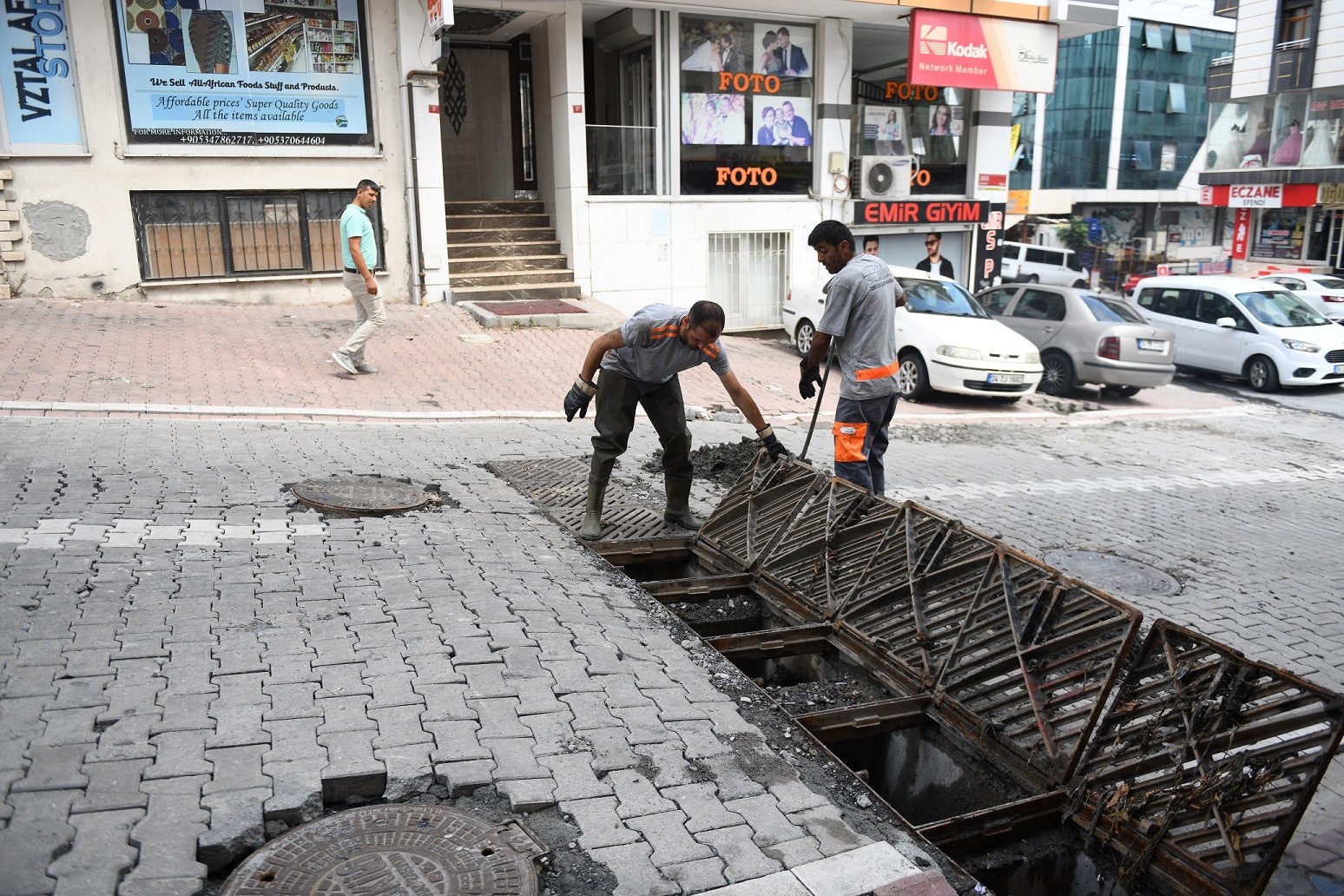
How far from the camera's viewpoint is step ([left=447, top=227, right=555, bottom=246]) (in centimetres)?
1614

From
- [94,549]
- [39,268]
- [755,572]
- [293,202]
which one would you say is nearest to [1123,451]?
[755,572]

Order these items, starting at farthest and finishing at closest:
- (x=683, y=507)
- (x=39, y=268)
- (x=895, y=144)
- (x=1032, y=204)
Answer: (x=1032, y=204)
(x=895, y=144)
(x=39, y=268)
(x=683, y=507)

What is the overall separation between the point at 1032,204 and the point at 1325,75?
15186 mm

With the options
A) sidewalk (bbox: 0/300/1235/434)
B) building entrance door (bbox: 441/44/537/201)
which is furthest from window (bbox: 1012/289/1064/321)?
building entrance door (bbox: 441/44/537/201)

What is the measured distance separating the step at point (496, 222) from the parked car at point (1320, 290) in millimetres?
14184

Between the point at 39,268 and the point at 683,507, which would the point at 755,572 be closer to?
the point at 683,507

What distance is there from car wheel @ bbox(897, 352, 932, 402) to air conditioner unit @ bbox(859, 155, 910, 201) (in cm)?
609

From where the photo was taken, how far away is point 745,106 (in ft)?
56.7

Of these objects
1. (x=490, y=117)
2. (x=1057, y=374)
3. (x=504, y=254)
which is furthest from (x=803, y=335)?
(x=490, y=117)

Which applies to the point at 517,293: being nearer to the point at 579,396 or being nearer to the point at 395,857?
the point at 579,396

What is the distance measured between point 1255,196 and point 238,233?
34.9 metres

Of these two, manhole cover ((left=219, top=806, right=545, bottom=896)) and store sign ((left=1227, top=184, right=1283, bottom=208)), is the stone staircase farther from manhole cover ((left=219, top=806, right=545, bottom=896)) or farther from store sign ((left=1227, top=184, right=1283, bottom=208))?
store sign ((left=1227, top=184, right=1283, bottom=208))

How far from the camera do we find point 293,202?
46.2 ft

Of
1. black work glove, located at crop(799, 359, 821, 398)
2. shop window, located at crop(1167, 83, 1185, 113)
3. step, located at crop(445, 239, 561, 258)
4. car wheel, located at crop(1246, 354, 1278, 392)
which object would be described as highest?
shop window, located at crop(1167, 83, 1185, 113)
